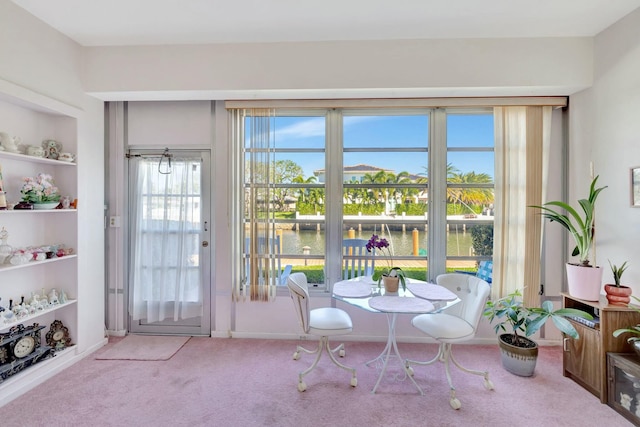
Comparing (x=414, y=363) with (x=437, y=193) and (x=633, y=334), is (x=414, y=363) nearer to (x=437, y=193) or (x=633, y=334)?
(x=633, y=334)

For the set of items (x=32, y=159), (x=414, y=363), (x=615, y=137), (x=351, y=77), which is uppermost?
(x=351, y=77)

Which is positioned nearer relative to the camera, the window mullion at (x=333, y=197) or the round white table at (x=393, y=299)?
the round white table at (x=393, y=299)

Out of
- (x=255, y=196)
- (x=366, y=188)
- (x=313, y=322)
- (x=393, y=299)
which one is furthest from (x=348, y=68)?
(x=313, y=322)

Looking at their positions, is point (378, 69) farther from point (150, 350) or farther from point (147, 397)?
point (150, 350)

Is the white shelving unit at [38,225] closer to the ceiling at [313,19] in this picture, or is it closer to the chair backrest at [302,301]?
the ceiling at [313,19]

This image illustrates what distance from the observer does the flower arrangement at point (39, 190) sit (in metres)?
2.16

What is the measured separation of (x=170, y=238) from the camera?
294 centimetres

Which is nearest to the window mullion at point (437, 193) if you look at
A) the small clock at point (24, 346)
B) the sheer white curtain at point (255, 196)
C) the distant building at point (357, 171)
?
the distant building at point (357, 171)

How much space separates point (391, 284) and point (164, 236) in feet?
7.99

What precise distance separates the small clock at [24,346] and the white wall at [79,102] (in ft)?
1.09

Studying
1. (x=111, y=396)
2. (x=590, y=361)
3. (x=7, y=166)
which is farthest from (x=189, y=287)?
(x=590, y=361)

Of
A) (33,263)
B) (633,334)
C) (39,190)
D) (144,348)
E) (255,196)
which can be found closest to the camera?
(633,334)

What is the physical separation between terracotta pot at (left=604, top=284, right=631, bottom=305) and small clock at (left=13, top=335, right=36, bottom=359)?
461 centimetres

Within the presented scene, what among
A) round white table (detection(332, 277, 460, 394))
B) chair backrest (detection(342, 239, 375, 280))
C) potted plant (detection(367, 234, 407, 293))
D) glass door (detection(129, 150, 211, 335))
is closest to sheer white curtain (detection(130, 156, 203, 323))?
glass door (detection(129, 150, 211, 335))
